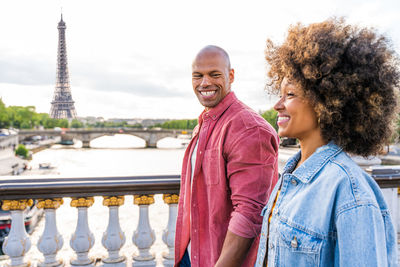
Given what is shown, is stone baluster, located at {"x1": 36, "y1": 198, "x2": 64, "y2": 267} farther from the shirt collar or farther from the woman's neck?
the woman's neck

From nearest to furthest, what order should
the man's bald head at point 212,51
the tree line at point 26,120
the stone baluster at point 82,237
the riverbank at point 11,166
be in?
the man's bald head at point 212,51
the stone baluster at point 82,237
the riverbank at point 11,166
the tree line at point 26,120

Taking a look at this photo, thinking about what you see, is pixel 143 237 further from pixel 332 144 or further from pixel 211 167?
pixel 332 144

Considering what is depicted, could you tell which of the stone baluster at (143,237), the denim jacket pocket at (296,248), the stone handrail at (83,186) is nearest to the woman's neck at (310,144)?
the denim jacket pocket at (296,248)

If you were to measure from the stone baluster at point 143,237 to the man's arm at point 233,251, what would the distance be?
1.17m

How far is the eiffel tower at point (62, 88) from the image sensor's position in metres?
55.9

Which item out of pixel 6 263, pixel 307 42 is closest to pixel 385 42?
pixel 307 42

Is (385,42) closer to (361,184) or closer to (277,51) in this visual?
(277,51)

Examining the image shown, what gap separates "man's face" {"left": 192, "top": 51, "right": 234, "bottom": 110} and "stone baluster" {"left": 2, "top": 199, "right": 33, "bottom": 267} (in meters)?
1.48

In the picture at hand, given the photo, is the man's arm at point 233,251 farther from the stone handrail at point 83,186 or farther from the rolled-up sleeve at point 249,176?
the stone handrail at point 83,186

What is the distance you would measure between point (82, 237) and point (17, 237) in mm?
Result: 411

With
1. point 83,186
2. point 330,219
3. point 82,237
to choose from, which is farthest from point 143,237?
point 330,219

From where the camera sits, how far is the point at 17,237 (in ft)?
7.76

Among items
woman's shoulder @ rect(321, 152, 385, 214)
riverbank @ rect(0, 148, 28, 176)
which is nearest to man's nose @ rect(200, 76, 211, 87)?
woman's shoulder @ rect(321, 152, 385, 214)

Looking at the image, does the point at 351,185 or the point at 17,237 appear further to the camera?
the point at 17,237
